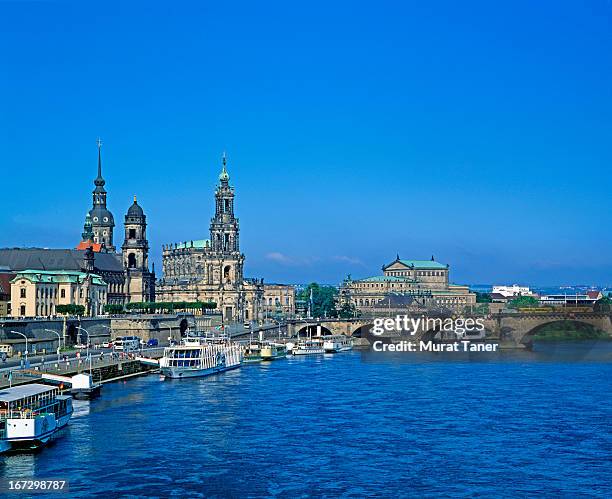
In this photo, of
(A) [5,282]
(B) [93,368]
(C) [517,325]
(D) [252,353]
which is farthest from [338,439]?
(C) [517,325]

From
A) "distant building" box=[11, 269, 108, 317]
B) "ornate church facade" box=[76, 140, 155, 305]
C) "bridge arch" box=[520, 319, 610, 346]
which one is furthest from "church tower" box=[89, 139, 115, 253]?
"bridge arch" box=[520, 319, 610, 346]

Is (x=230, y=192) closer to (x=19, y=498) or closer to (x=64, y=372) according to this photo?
(x=64, y=372)

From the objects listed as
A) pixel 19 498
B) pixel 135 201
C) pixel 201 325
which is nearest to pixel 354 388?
pixel 19 498

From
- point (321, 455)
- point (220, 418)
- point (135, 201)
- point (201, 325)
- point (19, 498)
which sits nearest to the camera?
point (19, 498)

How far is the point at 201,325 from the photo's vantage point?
156 m

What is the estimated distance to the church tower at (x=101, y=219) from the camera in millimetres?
177125

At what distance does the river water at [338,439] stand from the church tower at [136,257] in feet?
224

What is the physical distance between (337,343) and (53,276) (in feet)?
122

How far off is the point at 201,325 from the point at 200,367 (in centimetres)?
5798

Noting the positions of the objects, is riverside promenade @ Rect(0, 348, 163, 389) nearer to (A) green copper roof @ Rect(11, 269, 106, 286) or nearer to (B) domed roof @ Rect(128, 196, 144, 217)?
(A) green copper roof @ Rect(11, 269, 106, 286)

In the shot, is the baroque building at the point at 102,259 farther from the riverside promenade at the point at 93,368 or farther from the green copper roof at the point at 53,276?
the riverside promenade at the point at 93,368

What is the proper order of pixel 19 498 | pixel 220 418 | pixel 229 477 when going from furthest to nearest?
pixel 220 418 → pixel 229 477 → pixel 19 498

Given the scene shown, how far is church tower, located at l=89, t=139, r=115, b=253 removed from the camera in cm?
17712

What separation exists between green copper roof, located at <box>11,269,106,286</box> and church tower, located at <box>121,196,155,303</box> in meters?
14.4
